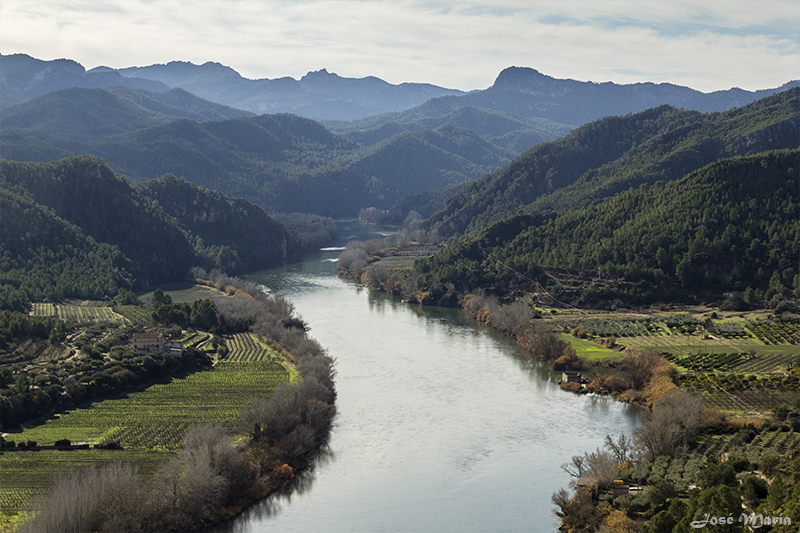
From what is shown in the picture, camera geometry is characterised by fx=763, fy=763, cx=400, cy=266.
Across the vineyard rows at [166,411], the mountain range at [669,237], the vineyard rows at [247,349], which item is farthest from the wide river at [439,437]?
the mountain range at [669,237]

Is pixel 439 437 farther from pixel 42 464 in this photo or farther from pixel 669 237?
pixel 669 237

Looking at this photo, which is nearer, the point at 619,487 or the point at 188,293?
the point at 619,487

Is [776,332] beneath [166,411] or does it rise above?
above

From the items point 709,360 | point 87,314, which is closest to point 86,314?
point 87,314

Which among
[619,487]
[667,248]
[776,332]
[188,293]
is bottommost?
[619,487]

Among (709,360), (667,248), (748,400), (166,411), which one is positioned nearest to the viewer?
(166,411)

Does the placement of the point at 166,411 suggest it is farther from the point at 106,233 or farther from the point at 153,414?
the point at 106,233

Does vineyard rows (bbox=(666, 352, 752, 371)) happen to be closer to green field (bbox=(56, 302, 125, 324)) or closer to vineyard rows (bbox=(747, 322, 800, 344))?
vineyard rows (bbox=(747, 322, 800, 344))

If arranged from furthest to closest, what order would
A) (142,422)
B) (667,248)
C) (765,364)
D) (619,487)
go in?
(667,248), (765,364), (142,422), (619,487)

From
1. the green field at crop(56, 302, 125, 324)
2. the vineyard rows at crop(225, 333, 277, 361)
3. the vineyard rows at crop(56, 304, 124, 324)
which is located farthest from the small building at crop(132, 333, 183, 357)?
the vineyard rows at crop(56, 304, 124, 324)
